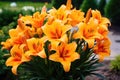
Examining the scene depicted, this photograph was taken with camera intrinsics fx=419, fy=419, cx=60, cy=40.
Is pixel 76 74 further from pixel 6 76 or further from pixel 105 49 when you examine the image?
pixel 6 76

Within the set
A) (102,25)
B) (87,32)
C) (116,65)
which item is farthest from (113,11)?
(87,32)

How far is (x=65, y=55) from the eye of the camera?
413cm

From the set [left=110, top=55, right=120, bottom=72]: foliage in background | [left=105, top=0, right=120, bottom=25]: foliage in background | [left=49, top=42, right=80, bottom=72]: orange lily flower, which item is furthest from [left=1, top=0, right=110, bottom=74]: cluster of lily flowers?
[left=105, top=0, right=120, bottom=25]: foliage in background

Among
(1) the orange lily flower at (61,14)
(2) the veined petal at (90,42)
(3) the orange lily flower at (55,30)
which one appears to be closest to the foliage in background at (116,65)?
(1) the orange lily flower at (61,14)

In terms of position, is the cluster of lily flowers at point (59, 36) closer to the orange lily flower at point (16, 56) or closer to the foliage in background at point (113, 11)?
the orange lily flower at point (16, 56)

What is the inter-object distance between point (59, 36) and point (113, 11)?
7.97 metres

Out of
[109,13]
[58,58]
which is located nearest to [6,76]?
[58,58]

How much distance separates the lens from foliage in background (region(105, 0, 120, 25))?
1185 cm

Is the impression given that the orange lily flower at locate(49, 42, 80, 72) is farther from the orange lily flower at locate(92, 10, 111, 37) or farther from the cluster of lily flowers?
the orange lily flower at locate(92, 10, 111, 37)

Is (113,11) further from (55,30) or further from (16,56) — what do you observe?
(55,30)

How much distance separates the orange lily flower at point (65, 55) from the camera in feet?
13.3

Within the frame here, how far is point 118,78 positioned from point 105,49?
4.63 feet

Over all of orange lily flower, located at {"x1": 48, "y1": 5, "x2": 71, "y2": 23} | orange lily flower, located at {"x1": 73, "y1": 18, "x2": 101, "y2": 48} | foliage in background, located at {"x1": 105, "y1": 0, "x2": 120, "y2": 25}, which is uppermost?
foliage in background, located at {"x1": 105, "y1": 0, "x2": 120, "y2": 25}

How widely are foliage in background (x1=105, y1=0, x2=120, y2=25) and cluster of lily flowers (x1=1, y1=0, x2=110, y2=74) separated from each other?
23.9ft
